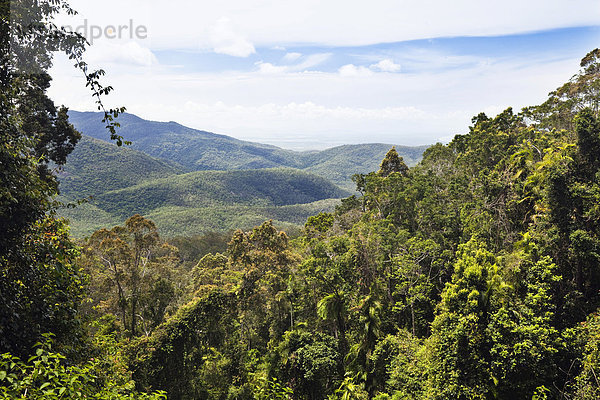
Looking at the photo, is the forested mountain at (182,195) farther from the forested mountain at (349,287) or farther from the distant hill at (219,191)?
the forested mountain at (349,287)

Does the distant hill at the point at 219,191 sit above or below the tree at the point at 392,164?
below

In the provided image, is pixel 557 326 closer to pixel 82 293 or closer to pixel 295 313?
pixel 295 313

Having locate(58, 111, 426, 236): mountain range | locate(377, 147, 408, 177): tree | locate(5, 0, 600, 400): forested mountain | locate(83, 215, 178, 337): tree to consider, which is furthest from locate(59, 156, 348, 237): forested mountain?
locate(83, 215, 178, 337): tree

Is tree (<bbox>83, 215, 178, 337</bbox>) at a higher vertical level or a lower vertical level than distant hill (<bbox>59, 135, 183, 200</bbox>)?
lower

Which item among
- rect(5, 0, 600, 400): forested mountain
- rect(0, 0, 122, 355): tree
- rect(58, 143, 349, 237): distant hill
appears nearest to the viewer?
rect(0, 0, 122, 355): tree

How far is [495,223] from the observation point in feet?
60.3

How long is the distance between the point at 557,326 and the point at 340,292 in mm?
9379

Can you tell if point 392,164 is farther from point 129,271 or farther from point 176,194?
point 176,194

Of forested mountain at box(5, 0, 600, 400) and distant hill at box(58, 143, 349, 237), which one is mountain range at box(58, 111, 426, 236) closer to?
distant hill at box(58, 143, 349, 237)

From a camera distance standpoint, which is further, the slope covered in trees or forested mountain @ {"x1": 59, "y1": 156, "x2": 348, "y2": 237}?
forested mountain @ {"x1": 59, "y1": 156, "x2": 348, "y2": 237}

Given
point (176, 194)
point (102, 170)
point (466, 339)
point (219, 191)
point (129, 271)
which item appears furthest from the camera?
point (219, 191)

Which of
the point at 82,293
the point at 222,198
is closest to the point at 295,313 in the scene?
the point at 82,293

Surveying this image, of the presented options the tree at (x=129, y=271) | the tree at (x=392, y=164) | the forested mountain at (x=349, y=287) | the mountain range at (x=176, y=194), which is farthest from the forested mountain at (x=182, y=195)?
the tree at (x=129, y=271)

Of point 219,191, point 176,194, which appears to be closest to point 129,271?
point 176,194
